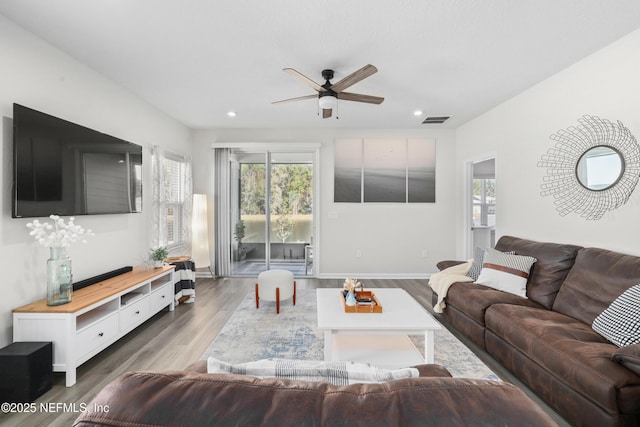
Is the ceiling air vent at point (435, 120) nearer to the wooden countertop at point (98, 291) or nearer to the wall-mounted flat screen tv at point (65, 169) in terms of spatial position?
the wall-mounted flat screen tv at point (65, 169)

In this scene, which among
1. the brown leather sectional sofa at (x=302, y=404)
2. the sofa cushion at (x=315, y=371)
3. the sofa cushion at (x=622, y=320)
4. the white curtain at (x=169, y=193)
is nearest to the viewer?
the brown leather sectional sofa at (x=302, y=404)

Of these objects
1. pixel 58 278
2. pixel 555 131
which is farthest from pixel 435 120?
pixel 58 278

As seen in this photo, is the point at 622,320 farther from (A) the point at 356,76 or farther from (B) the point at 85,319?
(B) the point at 85,319

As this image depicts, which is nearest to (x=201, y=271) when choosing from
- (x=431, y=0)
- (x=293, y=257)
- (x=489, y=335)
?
(x=293, y=257)

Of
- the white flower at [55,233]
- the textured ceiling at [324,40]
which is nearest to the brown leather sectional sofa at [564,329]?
the textured ceiling at [324,40]

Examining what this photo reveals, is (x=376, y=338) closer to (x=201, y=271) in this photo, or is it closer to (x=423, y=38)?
(x=423, y=38)

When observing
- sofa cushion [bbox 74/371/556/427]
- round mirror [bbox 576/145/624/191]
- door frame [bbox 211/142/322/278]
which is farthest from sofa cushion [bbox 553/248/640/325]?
door frame [bbox 211/142/322/278]

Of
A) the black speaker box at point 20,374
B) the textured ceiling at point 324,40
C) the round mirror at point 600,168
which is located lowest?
the black speaker box at point 20,374

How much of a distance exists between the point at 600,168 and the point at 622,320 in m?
1.47

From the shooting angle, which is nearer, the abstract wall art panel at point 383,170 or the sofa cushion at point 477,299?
the sofa cushion at point 477,299

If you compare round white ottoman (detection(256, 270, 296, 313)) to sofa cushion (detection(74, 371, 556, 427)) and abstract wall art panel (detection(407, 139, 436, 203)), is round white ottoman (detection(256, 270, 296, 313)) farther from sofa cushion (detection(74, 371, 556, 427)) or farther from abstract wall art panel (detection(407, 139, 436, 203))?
sofa cushion (detection(74, 371, 556, 427))

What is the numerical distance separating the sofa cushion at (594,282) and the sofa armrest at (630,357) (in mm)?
708

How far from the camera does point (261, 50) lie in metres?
2.60

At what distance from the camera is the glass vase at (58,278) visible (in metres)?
2.22
